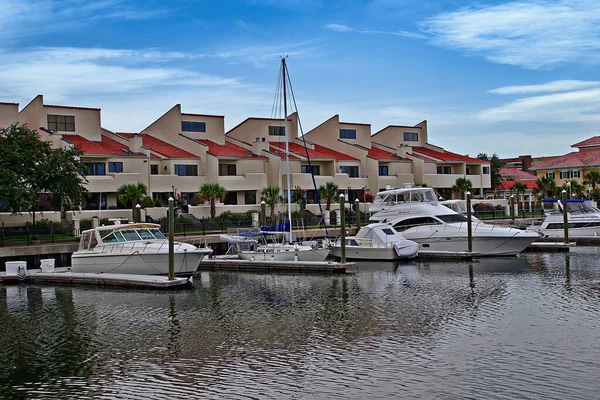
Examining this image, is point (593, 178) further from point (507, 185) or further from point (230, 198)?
point (230, 198)

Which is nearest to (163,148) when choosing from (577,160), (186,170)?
(186,170)

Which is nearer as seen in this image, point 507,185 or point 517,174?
point 507,185

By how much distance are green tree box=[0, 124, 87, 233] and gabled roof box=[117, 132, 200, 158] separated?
1718 cm

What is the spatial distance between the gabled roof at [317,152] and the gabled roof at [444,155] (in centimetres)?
1240

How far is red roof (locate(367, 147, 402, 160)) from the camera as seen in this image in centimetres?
8412

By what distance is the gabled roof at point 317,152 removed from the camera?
7788 centimetres

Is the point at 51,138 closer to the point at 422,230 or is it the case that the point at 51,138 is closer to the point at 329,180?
the point at 329,180

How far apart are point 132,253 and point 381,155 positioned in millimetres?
50617

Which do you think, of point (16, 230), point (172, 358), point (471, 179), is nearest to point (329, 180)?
point (471, 179)

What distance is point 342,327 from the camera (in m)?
25.0

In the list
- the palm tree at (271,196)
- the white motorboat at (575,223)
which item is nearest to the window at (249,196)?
the palm tree at (271,196)

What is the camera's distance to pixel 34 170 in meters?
50.1

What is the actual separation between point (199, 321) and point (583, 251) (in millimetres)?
32083

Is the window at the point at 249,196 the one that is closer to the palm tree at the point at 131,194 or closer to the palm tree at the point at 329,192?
the palm tree at the point at 329,192
